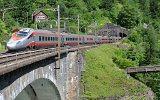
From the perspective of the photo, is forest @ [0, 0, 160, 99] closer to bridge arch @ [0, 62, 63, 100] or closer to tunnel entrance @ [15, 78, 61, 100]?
tunnel entrance @ [15, 78, 61, 100]

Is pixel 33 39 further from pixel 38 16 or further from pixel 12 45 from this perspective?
pixel 38 16

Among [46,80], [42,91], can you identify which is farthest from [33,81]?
[42,91]

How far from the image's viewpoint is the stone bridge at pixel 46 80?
22186 millimetres

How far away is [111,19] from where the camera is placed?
140 meters

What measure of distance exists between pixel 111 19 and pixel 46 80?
108 meters

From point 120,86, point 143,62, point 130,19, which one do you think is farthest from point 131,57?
point 130,19

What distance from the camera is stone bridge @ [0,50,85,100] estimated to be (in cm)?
2219

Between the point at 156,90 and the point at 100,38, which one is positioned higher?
→ the point at 100,38

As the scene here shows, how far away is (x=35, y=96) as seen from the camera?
38.4 meters

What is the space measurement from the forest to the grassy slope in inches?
349

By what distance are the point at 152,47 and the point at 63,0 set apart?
6223 cm

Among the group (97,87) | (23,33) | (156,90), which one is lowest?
(156,90)

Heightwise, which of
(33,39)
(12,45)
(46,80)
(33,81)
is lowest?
(46,80)

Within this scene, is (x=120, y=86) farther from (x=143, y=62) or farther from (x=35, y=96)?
(x=143, y=62)
